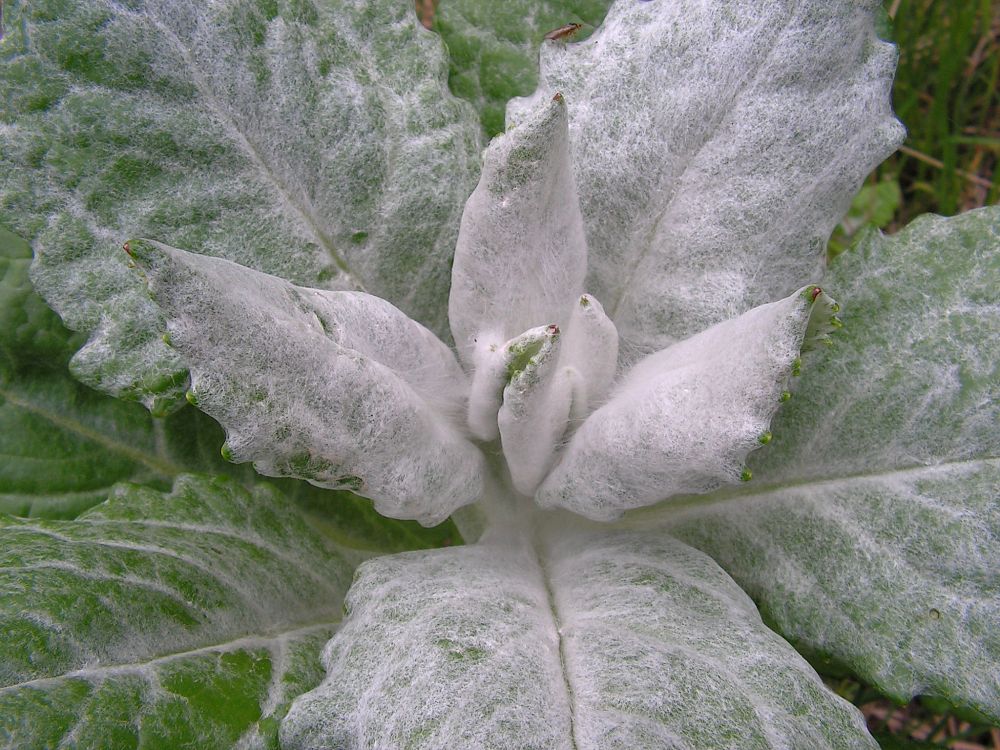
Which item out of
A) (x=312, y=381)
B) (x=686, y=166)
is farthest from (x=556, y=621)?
(x=686, y=166)

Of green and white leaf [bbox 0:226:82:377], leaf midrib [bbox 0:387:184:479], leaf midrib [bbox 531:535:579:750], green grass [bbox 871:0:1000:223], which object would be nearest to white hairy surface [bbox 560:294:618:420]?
leaf midrib [bbox 531:535:579:750]

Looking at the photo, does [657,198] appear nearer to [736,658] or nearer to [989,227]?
[989,227]

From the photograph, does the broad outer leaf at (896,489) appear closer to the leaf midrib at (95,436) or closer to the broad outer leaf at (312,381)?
the broad outer leaf at (312,381)

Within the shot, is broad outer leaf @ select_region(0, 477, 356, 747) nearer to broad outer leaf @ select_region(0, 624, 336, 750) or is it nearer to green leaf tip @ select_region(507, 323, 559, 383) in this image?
broad outer leaf @ select_region(0, 624, 336, 750)

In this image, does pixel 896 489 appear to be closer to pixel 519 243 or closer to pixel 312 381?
pixel 519 243

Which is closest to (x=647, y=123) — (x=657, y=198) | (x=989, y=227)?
(x=657, y=198)
